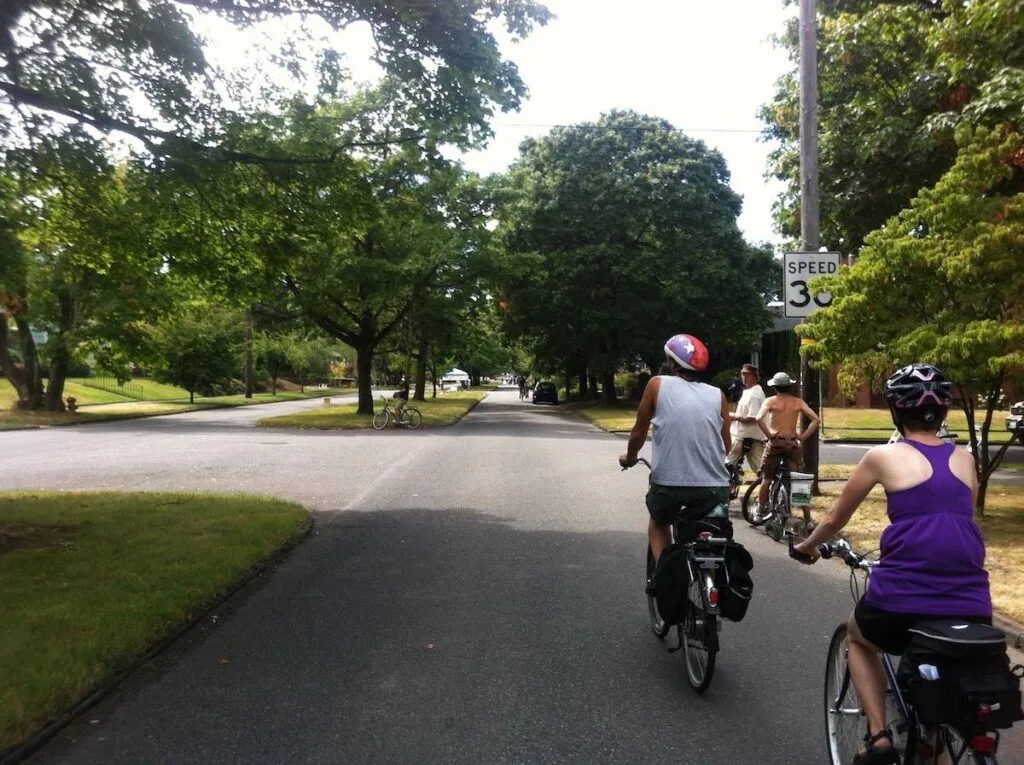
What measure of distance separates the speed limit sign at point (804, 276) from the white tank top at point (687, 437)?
6.82 meters

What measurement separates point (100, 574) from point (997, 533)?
27.8 ft

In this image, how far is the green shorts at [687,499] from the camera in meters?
4.74

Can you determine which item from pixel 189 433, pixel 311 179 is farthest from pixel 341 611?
pixel 189 433

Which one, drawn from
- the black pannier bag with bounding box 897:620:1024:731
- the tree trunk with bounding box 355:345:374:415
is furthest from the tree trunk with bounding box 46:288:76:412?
the black pannier bag with bounding box 897:620:1024:731

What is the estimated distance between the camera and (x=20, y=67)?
28.1ft

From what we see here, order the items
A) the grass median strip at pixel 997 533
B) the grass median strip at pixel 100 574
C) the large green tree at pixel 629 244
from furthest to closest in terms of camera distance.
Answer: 1. the large green tree at pixel 629 244
2. the grass median strip at pixel 997 533
3. the grass median strip at pixel 100 574

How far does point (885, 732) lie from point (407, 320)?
34367mm

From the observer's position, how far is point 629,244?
3791 centimetres

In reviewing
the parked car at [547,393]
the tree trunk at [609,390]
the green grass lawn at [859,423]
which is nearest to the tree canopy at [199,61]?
the green grass lawn at [859,423]

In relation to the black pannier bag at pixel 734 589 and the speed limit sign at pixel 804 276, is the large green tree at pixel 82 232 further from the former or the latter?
the speed limit sign at pixel 804 276

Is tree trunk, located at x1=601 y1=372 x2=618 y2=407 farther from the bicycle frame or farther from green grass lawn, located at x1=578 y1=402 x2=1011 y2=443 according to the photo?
the bicycle frame

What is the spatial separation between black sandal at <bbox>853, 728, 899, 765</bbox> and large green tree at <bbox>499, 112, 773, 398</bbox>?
108 ft

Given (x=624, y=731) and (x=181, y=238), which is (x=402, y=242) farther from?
(x=624, y=731)

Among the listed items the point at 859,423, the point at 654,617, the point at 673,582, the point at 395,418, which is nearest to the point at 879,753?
the point at 673,582
